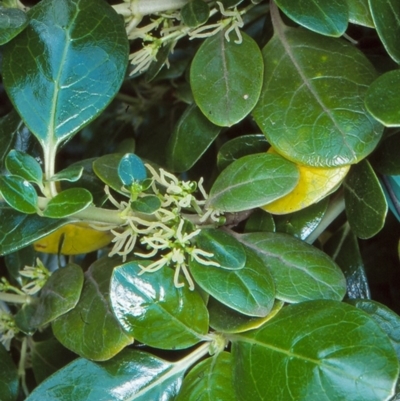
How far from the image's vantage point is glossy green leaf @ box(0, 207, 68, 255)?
781mm

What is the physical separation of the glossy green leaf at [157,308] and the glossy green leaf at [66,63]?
0.21 meters

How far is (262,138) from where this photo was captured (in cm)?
86

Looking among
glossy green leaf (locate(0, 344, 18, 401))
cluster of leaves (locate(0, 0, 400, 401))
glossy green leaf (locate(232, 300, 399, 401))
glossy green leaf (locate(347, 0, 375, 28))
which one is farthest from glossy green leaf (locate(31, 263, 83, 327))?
glossy green leaf (locate(347, 0, 375, 28))

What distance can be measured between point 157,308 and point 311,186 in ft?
0.73

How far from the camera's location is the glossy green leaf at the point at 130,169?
0.77 meters

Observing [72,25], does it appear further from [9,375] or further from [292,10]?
[9,375]

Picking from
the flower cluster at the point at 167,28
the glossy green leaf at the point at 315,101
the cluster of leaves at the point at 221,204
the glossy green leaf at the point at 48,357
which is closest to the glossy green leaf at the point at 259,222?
the cluster of leaves at the point at 221,204

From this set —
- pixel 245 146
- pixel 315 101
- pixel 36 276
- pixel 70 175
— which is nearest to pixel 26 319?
pixel 36 276

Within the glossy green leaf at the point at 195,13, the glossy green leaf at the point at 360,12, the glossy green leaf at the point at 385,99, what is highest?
the glossy green leaf at the point at 195,13

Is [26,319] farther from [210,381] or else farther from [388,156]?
[388,156]

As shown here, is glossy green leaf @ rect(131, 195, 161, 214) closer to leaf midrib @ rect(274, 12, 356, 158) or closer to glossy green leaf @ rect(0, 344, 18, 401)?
leaf midrib @ rect(274, 12, 356, 158)

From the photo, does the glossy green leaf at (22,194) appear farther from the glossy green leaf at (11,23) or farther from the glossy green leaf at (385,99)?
the glossy green leaf at (385,99)

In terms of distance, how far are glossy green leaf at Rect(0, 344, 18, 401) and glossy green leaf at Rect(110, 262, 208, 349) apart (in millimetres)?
263

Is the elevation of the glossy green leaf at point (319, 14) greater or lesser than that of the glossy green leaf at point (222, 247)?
greater
